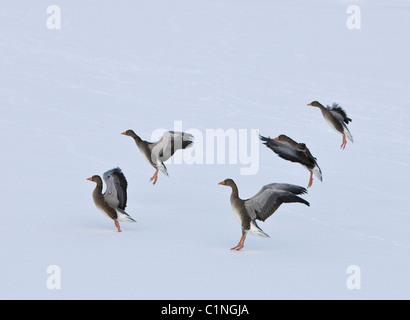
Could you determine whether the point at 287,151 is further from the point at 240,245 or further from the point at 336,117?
the point at 336,117

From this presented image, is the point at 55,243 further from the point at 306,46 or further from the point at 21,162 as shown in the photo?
the point at 306,46

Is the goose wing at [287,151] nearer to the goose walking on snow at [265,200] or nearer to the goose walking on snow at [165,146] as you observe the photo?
the goose walking on snow at [265,200]

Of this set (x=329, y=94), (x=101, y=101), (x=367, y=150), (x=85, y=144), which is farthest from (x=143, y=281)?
(x=329, y=94)

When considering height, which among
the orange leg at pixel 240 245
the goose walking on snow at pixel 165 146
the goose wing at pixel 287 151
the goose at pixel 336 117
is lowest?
the orange leg at pixel 240 245

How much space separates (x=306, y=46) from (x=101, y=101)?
29.3 ft

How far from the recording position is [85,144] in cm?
1573

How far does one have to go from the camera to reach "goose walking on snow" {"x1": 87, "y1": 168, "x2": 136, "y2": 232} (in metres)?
10.3

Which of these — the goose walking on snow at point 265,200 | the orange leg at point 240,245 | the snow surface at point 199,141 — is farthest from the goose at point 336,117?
the orange leg at point 240,245

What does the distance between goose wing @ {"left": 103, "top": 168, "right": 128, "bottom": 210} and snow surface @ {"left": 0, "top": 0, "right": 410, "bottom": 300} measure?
1.34ft

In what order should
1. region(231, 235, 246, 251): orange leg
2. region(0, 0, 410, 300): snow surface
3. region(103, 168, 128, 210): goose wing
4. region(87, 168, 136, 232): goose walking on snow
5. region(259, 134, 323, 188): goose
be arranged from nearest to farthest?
region(0, 0, 410, 300): snow surface → region(231, 235, 246, 251): orange leg → region(259, 134, 323, 188): goose → region(87, 168, 136, 232): goose walking on snow → region(103, 168, 128, 210): goose wing

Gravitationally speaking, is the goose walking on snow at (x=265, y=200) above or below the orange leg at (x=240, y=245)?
above

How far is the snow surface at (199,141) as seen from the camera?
9.25 m

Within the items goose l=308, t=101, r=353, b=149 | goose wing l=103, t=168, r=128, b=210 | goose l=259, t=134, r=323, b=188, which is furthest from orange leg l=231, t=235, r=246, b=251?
goose l=308, t=101, r=353, b=149

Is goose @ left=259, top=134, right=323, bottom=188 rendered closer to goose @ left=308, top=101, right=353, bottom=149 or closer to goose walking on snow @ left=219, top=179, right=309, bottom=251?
goose walking on snow @ left=219, top=179, right=309, bottom=251
